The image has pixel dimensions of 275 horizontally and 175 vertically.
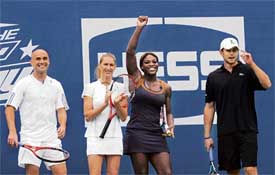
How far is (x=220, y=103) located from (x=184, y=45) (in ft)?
5.33

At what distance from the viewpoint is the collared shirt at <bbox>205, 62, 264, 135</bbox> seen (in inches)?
327

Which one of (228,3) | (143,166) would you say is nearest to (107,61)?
(143,166)

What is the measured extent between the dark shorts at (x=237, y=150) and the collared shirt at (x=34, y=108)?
1.60m

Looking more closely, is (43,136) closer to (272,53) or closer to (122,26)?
(122,26)

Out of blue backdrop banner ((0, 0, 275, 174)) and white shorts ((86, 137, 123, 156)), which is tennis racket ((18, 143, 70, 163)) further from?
blue backdrop banner ((0, 0, 275, 174))

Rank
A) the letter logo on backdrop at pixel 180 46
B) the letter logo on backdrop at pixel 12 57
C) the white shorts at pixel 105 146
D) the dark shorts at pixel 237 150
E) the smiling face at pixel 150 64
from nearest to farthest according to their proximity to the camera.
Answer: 1. the smiling face at pixel 150 64
2. the dark shorts at pixel 237 150
3. the white shorts at pixel 105 146
4. the letter logo on backdrop at pixel 12 57
5. the letter logo on backdrop at pixel 180 46

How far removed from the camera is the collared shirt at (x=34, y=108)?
8422mm

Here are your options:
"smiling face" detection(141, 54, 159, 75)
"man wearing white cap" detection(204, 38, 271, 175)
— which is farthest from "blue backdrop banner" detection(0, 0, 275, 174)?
"smiling face" detection(141, 54, 159, 75)

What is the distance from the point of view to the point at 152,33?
9.84 m

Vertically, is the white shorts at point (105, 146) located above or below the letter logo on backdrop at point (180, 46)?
below

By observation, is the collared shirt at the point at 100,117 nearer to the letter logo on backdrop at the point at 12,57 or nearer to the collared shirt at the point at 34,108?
the collared shirt at the point at 34,108

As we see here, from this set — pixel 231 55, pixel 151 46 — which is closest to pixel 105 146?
pixel 231 55

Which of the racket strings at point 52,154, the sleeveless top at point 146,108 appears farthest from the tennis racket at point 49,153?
the sleeveless top at point 146,108

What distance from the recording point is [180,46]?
32.3 ft
